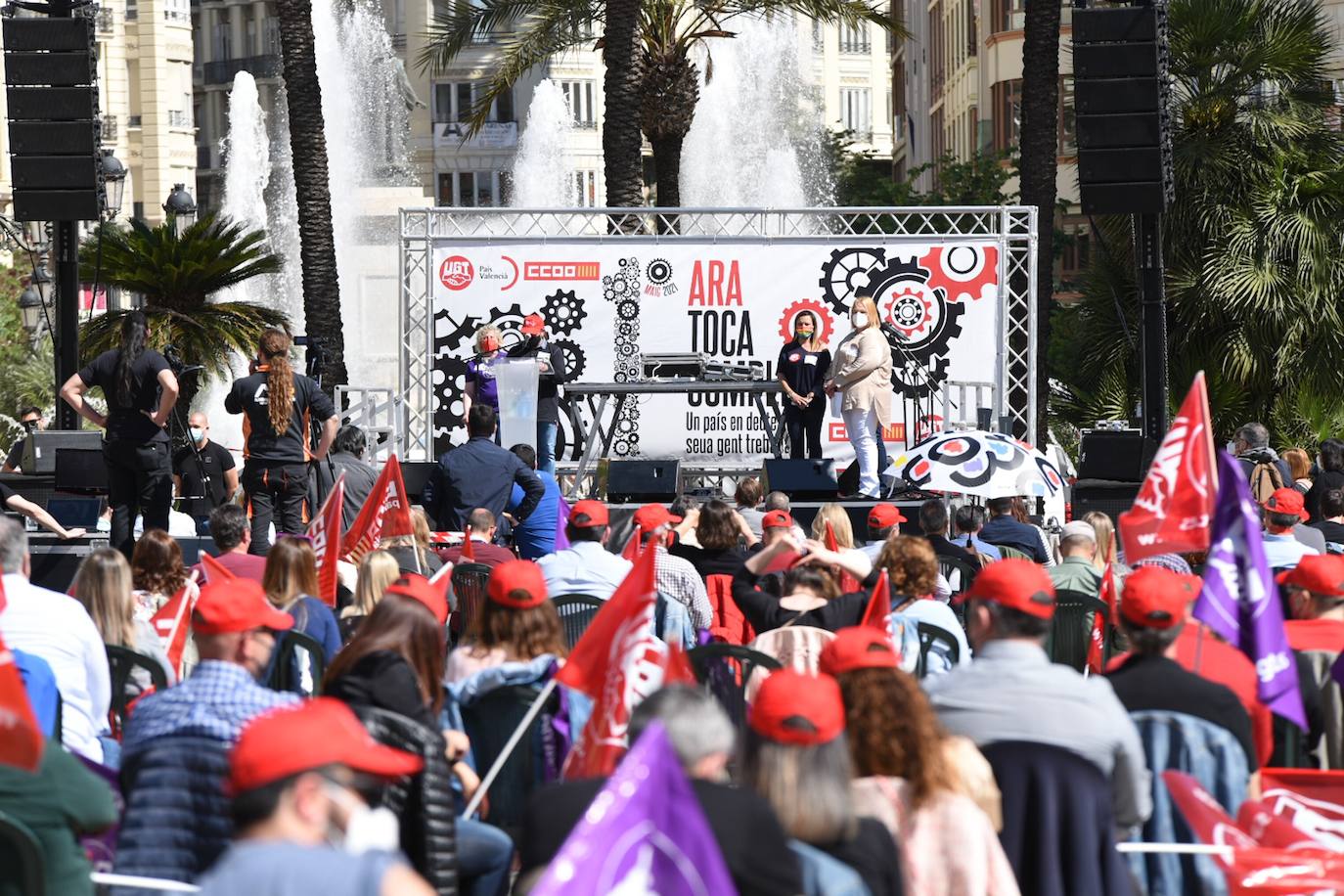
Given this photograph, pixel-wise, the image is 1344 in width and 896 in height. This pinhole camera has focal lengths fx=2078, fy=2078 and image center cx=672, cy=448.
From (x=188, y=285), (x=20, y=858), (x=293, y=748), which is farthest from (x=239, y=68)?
(x=293, y=748)

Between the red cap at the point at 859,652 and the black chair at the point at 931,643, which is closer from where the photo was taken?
the red cap at the point at 859,652

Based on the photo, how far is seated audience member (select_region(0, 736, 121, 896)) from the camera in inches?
175

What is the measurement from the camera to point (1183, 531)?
7145 millimetres

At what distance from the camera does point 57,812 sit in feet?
14.8

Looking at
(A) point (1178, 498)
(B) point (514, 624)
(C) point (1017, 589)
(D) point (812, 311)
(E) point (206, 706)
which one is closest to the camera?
(E) point (206, 706)

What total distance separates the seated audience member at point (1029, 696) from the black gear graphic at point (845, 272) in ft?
47.4

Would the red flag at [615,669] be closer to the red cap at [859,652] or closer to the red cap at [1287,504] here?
the red cap at [859,652]

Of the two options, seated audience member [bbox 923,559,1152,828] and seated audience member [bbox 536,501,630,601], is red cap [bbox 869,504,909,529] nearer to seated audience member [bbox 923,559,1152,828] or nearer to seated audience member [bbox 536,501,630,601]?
seated audience member [bbox 536,501,630,601]

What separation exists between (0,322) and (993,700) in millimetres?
40670

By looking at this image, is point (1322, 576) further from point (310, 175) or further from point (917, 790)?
point (310, 175)

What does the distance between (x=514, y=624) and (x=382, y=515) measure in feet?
11.4

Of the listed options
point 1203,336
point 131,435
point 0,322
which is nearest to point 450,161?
point 0,322

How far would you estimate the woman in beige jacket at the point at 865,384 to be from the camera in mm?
15727

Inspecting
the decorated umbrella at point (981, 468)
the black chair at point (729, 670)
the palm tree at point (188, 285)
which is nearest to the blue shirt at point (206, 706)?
the black chair at point (729, 670)
